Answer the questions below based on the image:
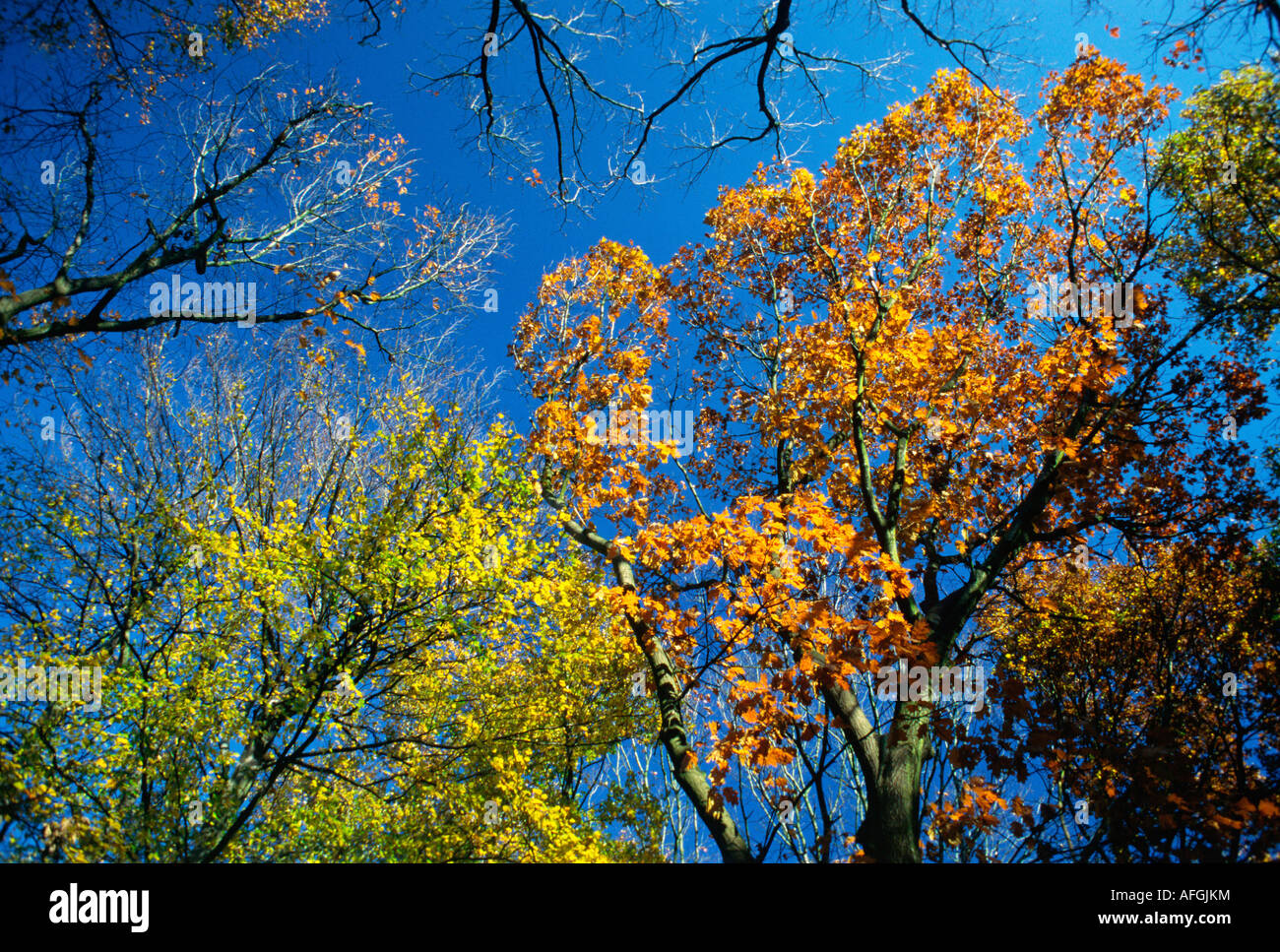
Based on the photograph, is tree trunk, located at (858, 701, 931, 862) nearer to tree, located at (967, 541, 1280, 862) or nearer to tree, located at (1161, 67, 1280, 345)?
tree, located at (967, 541, 1280, 862)

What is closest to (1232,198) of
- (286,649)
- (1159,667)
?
(1159,667)

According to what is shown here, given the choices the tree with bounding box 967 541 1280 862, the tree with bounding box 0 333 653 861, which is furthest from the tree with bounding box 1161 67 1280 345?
the tree with bounding box 0 333 653 861

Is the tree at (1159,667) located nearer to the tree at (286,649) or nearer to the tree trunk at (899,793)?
the tree trunk at (899,793)

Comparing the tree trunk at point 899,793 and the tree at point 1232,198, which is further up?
the tree at point 1232,198

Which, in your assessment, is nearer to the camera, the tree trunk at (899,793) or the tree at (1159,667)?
the tree trunk at (899,793)

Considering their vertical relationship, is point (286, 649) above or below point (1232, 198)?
below

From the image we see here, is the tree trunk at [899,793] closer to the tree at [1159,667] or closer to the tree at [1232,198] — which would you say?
the tree at [1159,667]

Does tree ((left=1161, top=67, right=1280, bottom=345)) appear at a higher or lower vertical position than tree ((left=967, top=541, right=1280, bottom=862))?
higher

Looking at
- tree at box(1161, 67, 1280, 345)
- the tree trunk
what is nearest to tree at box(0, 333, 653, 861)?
the tree trunk

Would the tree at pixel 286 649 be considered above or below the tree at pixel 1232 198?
below

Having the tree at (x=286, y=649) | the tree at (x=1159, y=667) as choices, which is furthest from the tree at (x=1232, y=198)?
the tree at (x=286, y=649)

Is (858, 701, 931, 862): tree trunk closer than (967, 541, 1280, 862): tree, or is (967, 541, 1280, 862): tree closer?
(858, 701, 931, 862): tree trunk

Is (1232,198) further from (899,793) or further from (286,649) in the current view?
(286,649)
